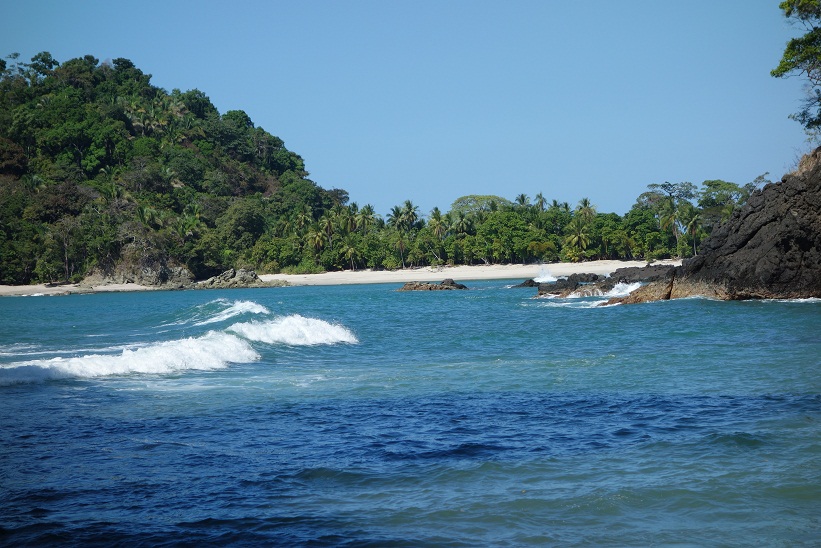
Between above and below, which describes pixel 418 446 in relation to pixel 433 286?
below

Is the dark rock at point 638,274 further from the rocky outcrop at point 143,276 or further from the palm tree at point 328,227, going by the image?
the rocky outcrop at point 143,276

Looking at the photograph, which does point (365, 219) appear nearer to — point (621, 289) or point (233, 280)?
point (233, 280)

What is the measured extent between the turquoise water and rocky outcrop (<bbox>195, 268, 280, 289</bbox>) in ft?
237

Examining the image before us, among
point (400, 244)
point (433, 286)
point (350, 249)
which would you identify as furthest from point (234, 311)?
point (400, 244)

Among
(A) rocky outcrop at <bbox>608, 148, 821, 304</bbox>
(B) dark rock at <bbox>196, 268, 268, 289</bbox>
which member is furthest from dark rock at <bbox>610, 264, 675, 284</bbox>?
(B) dark rock at <bbox>196, 268, 268, 289</bbox>

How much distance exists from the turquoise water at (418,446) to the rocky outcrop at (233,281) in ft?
237

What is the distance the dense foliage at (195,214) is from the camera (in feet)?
292

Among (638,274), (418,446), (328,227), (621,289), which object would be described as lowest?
(418,446)

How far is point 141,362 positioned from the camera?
58.2 feet

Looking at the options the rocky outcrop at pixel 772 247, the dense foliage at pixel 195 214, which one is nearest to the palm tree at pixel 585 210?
the dense foliage at pixel 195 214

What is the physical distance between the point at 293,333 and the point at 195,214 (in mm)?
81789

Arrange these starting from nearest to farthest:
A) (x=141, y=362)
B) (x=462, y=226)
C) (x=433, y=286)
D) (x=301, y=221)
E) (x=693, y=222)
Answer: (x=141, y=362)
(x=433, y=286)
(x=693, y=222)
(x=462, y=226)
(x=301, y=221)

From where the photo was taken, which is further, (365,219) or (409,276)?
(365,219)

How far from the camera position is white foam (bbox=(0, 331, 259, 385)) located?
1611 centimetres
